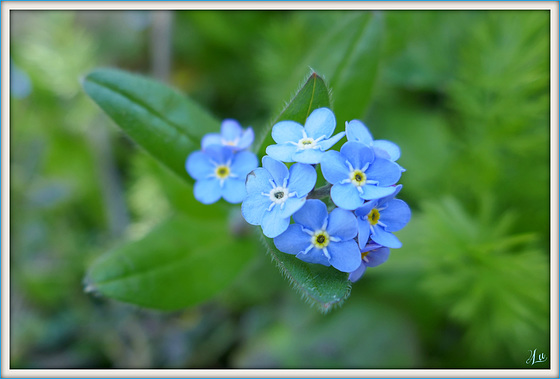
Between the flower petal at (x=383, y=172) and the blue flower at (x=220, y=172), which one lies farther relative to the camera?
the blue flower at (x=220, y=172)

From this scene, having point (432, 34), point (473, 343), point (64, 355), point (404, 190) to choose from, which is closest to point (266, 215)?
point (404, 190)

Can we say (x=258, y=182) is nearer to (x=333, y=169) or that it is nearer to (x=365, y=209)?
(x=333, y=169)

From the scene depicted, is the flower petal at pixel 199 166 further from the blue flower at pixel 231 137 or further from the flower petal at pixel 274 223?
the flower petal at pixel 274 223

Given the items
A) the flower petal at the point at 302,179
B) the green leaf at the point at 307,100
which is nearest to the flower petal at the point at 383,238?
the flower petal at the point at 302,179

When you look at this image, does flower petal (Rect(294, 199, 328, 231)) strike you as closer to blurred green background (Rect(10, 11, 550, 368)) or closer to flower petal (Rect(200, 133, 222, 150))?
flower petal (Rect(200, 133, 222, 150))

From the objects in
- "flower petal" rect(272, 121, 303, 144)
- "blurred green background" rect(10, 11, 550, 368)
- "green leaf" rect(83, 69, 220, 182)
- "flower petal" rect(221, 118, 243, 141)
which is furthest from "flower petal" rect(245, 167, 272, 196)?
"blurred green background" rect(10, 11, 550, 368)

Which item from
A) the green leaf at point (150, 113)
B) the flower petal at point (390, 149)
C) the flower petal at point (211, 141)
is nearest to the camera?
the flower petal at point (390, 149)

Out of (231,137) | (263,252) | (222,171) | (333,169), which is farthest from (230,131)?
(263,252)

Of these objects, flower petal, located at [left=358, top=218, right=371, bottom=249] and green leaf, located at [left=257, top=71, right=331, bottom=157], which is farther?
green leaf, located at [left=257, top=71, right=331, bottom=157]
